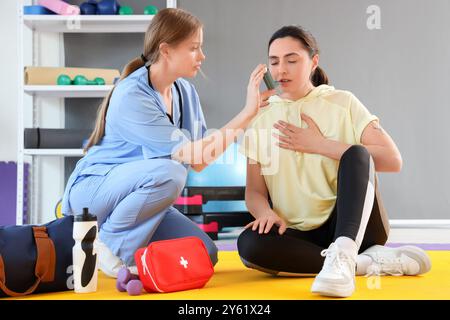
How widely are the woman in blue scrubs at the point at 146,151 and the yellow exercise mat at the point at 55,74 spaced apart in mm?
1526

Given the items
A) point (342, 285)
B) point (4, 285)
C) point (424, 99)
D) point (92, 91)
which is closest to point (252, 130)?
point (342, 285)

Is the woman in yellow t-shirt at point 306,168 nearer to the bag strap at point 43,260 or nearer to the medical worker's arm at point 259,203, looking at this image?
the medical worker's arm at point 259,203

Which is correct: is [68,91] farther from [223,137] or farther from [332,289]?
[332,289]

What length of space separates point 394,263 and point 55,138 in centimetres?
214

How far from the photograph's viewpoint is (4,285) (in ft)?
4.66

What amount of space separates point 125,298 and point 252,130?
0.68 meters

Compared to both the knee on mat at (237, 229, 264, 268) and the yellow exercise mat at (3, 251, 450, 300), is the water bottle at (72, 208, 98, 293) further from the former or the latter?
Answer: the knee on mat at (237, 229, 264, 268)

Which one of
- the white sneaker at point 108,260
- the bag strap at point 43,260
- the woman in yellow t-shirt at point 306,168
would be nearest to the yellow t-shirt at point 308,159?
the woman in yellow t-shirt at point 306,168

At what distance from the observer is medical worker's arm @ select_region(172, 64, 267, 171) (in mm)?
1700

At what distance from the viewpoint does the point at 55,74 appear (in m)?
3.38

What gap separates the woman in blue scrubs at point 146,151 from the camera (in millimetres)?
1767

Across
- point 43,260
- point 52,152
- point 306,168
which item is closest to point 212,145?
point 306,168

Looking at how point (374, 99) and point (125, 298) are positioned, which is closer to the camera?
point (125, 298)
